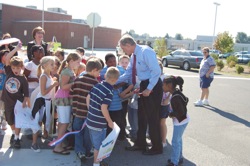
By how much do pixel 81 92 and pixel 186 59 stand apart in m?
18.3

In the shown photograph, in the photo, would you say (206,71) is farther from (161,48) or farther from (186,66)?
(161,48)

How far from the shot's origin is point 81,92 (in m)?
4.24

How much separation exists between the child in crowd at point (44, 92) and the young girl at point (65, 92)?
0.23 meters

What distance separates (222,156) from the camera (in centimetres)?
503

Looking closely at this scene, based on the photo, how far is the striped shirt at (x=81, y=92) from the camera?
418cm

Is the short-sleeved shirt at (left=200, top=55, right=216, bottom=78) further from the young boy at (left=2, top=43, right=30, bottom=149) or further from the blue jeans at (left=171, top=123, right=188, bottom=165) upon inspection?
the young boy at (left=2, top=43, right=30, bottom=149)

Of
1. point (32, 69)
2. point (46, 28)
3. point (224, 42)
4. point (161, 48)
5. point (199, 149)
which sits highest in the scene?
point (46, 28)

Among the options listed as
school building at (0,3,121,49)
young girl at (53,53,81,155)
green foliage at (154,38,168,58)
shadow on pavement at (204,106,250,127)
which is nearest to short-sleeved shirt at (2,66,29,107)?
young girl at (53,53,81,155)

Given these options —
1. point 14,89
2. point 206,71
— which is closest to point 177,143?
point 14,89

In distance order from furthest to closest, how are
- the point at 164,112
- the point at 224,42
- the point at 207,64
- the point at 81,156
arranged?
the point at 224,42 → the point at 207,64 → the point at 164,112 → the point at 81,156

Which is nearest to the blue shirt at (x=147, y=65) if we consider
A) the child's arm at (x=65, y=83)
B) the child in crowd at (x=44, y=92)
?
the child's arm at (x=65, y=83)

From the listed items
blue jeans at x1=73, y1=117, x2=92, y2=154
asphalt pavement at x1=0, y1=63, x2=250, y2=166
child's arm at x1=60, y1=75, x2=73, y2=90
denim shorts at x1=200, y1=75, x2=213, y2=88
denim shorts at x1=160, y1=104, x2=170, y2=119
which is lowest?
asphalt pavement at x1=0, y1=63, x2=250, y2=166

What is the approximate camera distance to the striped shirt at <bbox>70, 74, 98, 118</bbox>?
165 inches

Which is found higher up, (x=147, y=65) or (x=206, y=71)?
(x=147, y=65)
